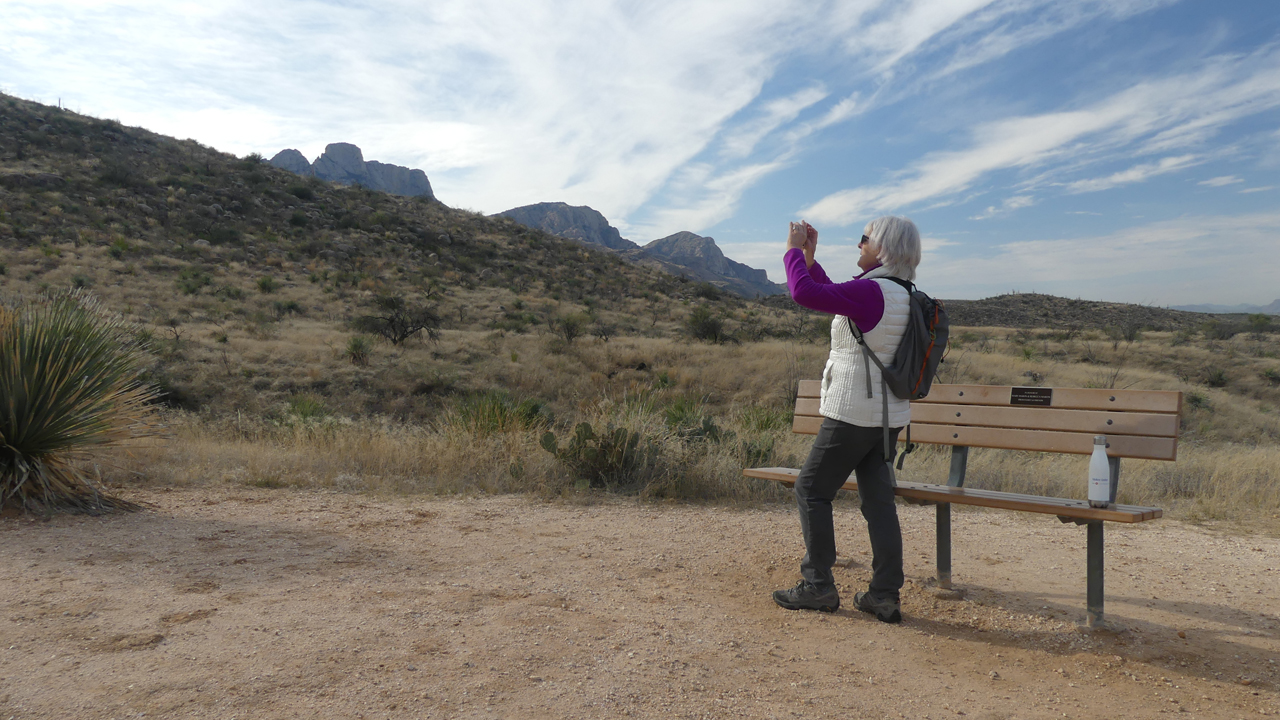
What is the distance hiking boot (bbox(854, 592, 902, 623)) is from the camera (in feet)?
11.5

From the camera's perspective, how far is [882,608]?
350 centimetres

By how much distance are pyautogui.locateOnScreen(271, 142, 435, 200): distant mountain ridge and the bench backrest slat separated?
130714 millimetres

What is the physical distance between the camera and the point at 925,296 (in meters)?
3.38

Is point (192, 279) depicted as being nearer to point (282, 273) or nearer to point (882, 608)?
point (282, 273)

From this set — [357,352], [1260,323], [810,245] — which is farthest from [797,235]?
[1260,323]

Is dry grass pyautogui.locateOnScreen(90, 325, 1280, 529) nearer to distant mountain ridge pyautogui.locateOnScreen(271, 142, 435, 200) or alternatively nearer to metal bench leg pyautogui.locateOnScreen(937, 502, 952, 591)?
metal bench leg pyautogui.locateOnScreen(937, 502, 952, 591)

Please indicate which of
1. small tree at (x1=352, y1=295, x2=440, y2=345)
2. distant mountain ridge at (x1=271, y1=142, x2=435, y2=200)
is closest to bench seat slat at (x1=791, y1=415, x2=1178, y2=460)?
small tree at (x1=352, y1=295, x2=440, y2=345)

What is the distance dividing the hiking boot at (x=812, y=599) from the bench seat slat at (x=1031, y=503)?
2.07 feet

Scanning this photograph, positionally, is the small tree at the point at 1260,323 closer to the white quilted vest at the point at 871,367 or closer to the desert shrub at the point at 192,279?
the white quilted vest at the point at 871,367

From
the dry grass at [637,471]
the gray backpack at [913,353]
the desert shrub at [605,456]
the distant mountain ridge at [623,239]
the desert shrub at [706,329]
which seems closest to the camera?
the gray backpack at [913,353]

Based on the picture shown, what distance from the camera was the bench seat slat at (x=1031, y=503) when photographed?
10.5 feet

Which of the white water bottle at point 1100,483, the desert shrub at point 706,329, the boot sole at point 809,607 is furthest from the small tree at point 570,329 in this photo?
the white water bottle at point 1100,483

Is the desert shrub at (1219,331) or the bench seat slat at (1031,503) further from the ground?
the desert shrub at (1219,331)

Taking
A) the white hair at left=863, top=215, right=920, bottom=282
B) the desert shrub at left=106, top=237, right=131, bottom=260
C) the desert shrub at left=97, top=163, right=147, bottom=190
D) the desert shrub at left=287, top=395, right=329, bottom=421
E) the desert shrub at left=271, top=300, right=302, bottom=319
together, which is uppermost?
the desert shrub at left=97, top=163, right=147, bottom=190
